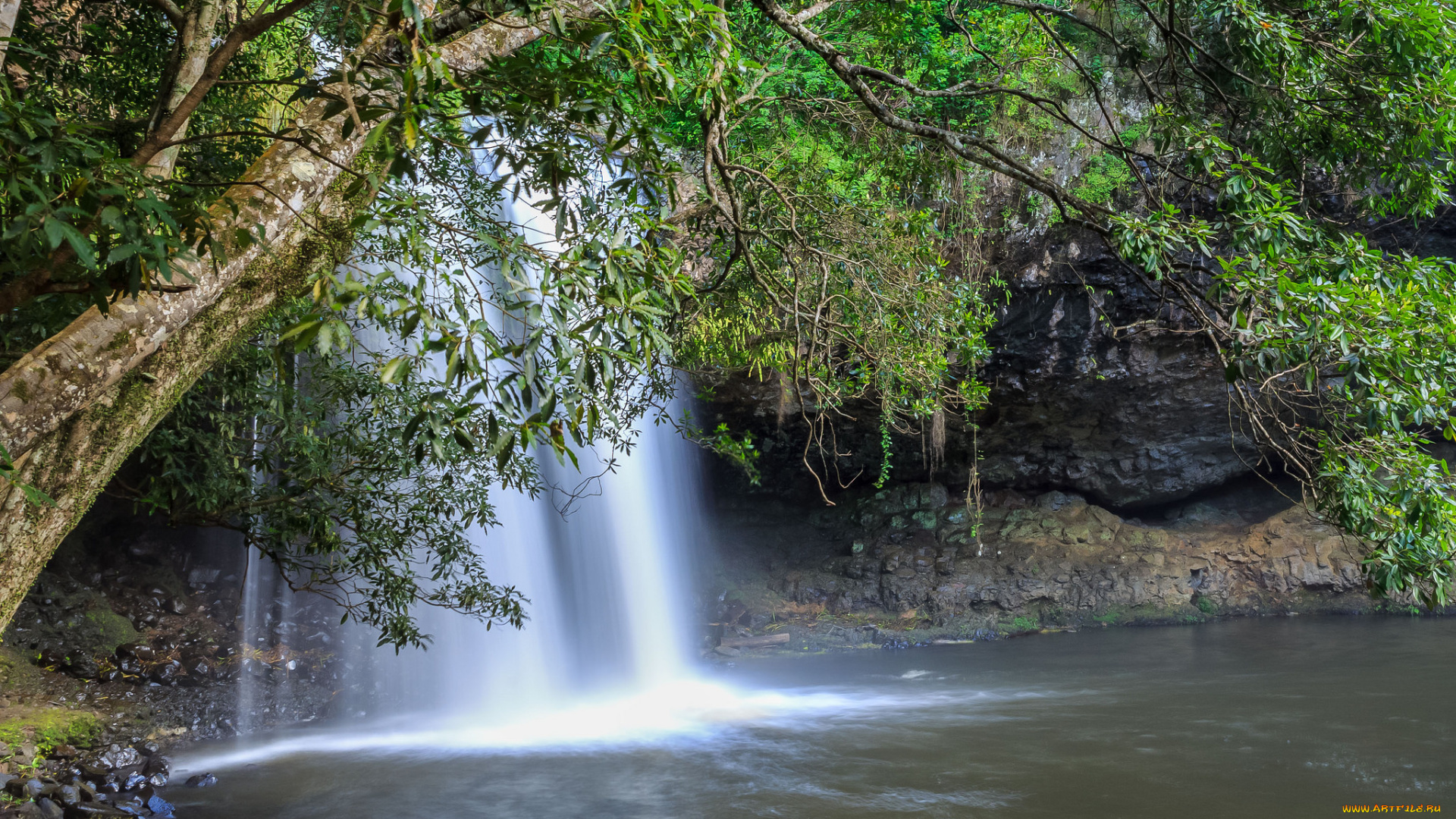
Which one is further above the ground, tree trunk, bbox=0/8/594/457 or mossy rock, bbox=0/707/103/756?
tree trunk, bbox=0/8/594/457

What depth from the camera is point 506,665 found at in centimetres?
1092

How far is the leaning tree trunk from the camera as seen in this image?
238cm

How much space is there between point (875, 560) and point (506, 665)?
5947 mm

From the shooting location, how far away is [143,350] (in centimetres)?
255

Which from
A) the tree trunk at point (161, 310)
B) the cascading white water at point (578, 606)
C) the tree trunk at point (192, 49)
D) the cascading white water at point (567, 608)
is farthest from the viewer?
the cascading white water at point (578, 606)

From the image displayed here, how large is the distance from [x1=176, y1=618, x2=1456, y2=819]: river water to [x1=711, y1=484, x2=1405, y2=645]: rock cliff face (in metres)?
2.00

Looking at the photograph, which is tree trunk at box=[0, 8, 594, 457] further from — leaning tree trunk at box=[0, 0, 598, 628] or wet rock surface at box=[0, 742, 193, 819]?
wet rock surface at box=[0, 742, 193, 819]

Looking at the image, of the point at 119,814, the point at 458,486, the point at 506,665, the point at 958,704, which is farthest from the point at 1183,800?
the point at 506,665

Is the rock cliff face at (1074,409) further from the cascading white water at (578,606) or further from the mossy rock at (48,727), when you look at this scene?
the mossy rock at (48,727)

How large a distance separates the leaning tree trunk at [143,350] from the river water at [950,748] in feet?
13.1

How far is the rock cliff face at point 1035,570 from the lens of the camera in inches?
500

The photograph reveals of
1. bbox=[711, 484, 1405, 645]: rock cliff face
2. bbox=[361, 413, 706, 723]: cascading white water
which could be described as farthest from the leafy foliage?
Result: bbox=[711, 484, 1405, 645]: rock cliff face

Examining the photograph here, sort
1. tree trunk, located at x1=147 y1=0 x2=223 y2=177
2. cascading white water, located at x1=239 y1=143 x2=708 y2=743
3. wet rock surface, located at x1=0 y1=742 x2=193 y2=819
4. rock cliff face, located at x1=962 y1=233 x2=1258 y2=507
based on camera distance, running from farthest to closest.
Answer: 1. rock cliff face, located at x1=962 y1=233 x2=1258 y2=507
2. cascading white water, located at x1=239 y1=143 x2=708 y2=743
3. wet rock surface, located at x1=0 y1=742 x2=193 y2=819
4. tree trunk, located at x1=147 y1=0 x2=223 y2=177

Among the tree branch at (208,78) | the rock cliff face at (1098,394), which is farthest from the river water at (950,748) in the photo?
Result: the tree branch at (208,78)
